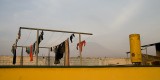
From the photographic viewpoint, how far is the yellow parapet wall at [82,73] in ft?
17.5

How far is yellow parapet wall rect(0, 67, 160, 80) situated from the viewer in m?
5.32

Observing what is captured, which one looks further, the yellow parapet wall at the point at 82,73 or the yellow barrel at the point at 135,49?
the yellow barrel at the point at 135,49

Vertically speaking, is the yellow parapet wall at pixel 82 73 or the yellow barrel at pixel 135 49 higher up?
the yellow barrel at pixel 135 49

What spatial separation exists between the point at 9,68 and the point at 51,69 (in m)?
1.23

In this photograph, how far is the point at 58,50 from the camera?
12.8 m

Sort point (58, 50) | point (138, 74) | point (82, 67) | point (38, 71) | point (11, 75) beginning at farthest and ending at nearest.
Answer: point (58, 50)
point (138, 74)
point (82, 67)
point (38, 71)
point (11, 75)

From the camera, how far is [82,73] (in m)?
6.22

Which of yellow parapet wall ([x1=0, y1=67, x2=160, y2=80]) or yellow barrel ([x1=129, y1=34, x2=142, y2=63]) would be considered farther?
yellow barrel ([x1=129, y1=34, x2=142, y2=63])

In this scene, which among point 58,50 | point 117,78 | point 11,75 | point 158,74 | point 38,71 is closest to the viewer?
point 11,75

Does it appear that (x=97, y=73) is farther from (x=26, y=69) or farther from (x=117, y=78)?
(x=26, y=69)

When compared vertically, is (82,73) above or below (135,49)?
below

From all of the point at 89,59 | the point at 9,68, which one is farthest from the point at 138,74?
the point at 89,59

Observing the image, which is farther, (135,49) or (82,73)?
(135,49)

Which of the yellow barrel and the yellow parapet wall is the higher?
the yellow barrel
